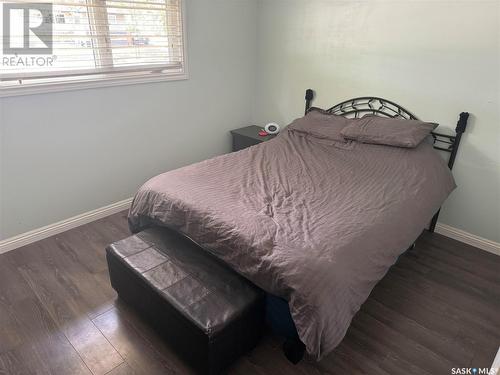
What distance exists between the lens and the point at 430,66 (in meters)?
2.44

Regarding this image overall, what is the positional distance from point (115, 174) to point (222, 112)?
127 centimetres

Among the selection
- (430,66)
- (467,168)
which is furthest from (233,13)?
(467,168)

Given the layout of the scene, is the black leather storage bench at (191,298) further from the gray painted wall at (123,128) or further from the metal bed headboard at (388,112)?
the metal bed headboard at (388,112)

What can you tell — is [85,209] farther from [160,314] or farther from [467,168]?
[467,168]

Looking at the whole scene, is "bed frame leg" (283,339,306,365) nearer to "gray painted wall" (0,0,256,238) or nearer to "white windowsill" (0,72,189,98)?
"gray painted wall" (0,0,256,238)

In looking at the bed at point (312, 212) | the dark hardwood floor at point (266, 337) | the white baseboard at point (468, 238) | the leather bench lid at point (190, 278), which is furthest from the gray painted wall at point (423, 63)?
the leather bench lid at point (190, 278)

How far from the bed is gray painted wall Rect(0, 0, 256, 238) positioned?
0.76 meters

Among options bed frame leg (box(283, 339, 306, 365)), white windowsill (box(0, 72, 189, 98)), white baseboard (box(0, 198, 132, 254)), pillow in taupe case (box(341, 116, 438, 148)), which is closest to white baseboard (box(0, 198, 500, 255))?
white baseboard (box(0, 198, 132, 254))

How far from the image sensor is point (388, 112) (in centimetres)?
275

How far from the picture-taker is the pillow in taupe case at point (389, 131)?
2.37 m

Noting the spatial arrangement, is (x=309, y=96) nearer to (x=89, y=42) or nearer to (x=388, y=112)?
(x=388, y=112)

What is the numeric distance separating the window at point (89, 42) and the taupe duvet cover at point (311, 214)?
1.08 metres

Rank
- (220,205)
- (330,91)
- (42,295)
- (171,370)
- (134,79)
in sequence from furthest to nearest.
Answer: (330,91) → (134,79) → (42,295) → (220,205) → (171,370)

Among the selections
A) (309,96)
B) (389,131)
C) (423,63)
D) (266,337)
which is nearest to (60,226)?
(266,337)
